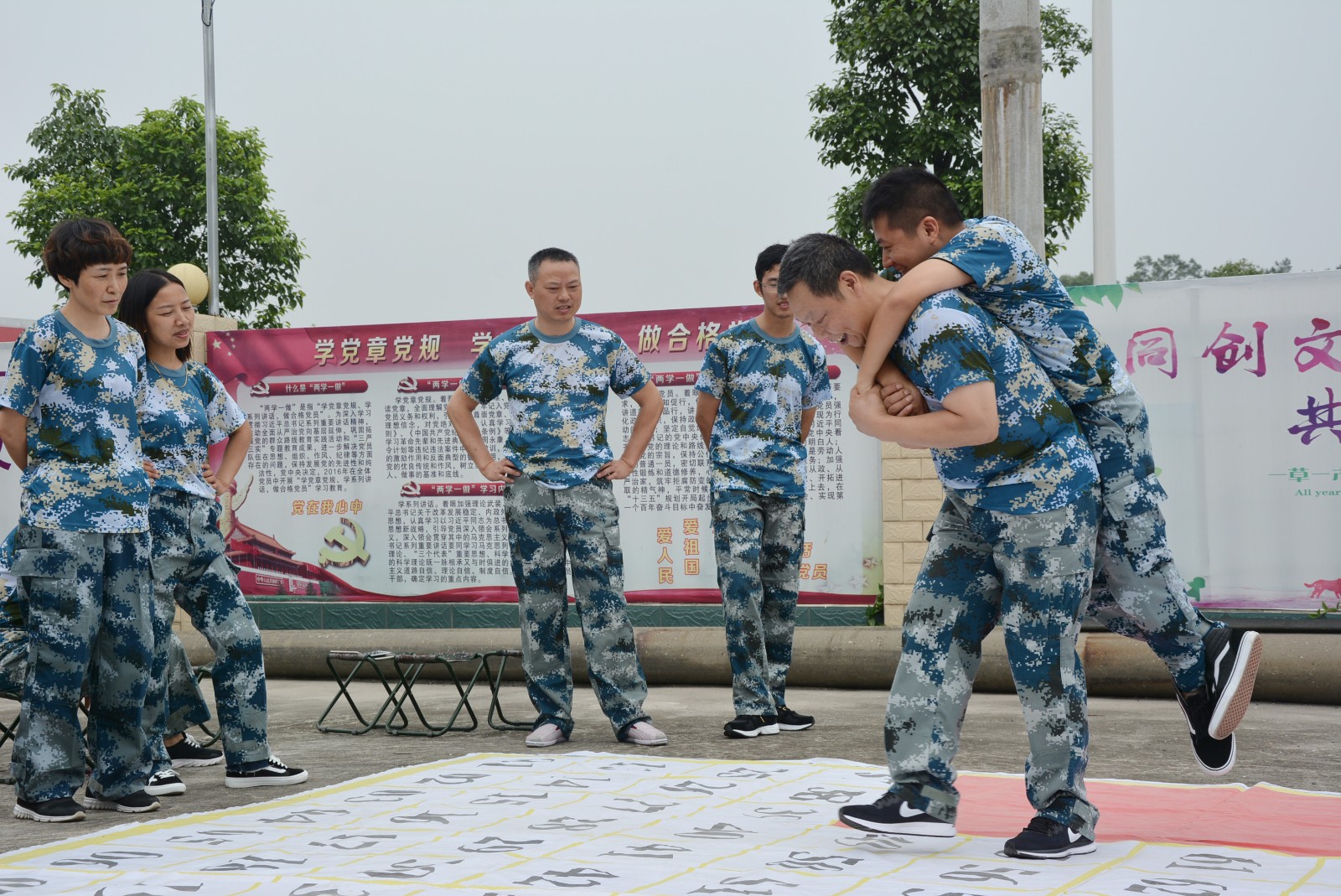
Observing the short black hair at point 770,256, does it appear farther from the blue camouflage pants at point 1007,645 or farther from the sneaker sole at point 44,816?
the sneaker sole at point 44,816

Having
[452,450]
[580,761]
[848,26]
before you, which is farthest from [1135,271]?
[580,761]

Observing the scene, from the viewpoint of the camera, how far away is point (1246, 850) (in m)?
3.30

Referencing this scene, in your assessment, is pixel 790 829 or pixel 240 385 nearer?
pixel 790 829

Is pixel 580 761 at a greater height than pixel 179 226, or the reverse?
pixel 179 226

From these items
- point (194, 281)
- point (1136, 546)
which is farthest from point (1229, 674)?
point (194, 281)

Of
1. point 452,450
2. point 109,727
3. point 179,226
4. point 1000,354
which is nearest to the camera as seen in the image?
point 1000,354

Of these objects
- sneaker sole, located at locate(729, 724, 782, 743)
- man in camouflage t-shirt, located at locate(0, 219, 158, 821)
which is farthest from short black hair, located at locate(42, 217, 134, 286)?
sneaker sole, located at locate(729, 724, 782, 743)

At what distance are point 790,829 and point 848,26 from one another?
68.0 feet

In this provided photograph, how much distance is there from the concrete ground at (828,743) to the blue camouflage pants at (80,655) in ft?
0.48

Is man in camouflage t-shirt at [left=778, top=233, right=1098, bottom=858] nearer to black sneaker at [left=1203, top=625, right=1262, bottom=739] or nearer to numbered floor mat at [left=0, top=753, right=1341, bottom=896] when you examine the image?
numbered floor mat at [left=0, top=753, right=1341, bottom=896]

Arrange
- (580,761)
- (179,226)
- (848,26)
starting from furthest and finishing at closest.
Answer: (179,226), (848,26), (580,761)

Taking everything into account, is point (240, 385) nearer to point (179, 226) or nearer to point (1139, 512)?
point (1139, 512)

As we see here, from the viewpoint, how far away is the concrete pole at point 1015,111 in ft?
23.5

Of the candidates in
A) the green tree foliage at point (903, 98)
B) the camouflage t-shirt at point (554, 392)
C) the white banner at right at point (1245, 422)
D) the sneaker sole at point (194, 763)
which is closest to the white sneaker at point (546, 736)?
the camouflage t-shirt at point (554, 392)
